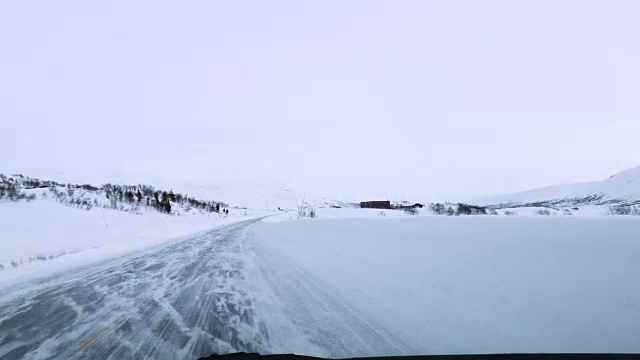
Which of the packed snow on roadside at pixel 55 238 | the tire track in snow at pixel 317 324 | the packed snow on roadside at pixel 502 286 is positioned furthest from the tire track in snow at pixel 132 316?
the packed snow on roadside at pixel 55 238

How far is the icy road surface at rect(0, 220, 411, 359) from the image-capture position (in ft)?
14.4

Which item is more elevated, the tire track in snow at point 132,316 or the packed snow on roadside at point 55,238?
the packed snow on roadside at point 55,238

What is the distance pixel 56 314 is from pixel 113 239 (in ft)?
48.7

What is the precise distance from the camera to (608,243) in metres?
7.19

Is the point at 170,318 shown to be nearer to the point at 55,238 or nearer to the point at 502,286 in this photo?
the point at 502,286

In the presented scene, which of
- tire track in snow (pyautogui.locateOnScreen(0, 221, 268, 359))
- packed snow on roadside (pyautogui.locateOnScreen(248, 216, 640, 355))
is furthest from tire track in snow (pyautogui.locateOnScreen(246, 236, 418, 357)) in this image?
tire track in snow (pyautogui.locateOnScreen(0, 221, 268, 359))

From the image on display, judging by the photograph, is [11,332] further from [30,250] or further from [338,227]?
[338,227]

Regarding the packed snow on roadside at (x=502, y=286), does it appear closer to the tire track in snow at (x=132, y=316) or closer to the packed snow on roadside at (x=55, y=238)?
the tire track in snow at (x=132, y=316)

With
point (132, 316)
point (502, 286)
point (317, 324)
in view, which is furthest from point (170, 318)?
point (502, 286)

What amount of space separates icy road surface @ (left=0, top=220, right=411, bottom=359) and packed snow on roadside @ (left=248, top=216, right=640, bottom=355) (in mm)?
378

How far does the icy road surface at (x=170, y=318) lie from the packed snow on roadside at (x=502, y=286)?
378mm

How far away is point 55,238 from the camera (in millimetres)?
15625

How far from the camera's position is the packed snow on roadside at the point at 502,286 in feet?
14.5

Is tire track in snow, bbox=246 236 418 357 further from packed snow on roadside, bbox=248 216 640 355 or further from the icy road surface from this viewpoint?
packed snow on roadside, bbox=248 216 640 355
